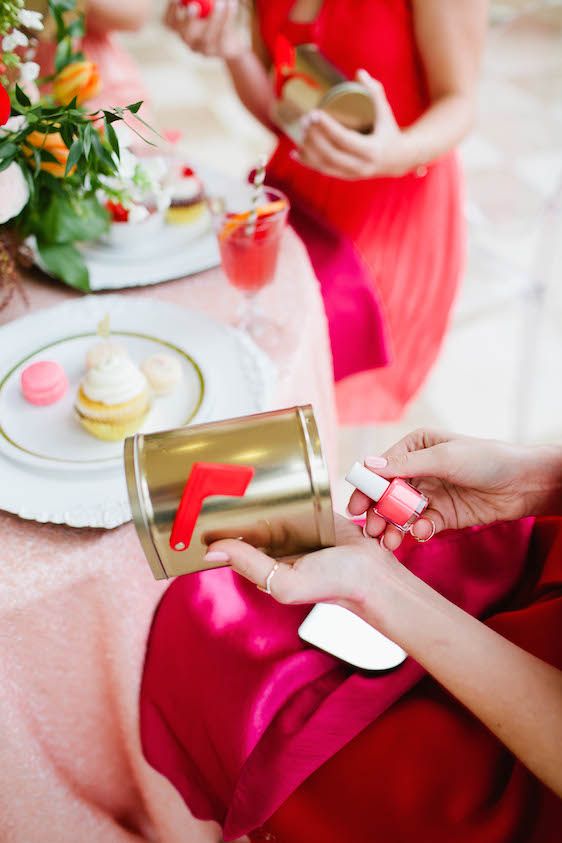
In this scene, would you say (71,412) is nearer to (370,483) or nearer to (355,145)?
(370,483)

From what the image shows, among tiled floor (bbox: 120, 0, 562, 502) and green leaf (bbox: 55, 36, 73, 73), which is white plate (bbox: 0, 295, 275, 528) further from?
tiled floor (bbox: 120, 0, 562, 502)

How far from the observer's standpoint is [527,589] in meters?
0.80

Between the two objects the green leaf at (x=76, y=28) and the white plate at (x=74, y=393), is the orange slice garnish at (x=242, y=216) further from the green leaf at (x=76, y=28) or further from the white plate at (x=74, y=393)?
the green leaf at (x=76, y=28)

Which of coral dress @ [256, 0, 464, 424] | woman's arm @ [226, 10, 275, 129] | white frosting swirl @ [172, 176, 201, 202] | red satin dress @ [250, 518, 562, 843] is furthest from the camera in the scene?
woman's arm @ [226, 10, 275, 129]

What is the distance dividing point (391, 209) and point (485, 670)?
1.11 metres

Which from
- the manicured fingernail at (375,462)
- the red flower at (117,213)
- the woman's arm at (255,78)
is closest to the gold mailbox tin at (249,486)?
the manicured fingernail at (375,462)

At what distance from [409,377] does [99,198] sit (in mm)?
921

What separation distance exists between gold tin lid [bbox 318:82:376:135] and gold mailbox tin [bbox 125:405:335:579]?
748 mm

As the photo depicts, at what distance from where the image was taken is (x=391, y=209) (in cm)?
147

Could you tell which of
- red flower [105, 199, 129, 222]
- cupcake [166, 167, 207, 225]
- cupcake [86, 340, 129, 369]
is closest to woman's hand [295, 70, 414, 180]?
cupcake [166, 167, 207, 225]

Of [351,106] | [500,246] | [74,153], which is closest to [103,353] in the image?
[74,153]

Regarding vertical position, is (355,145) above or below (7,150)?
below

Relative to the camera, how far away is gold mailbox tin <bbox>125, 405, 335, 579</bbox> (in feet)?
1.76

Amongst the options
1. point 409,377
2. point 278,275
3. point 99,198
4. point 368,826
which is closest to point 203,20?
point 99,198
